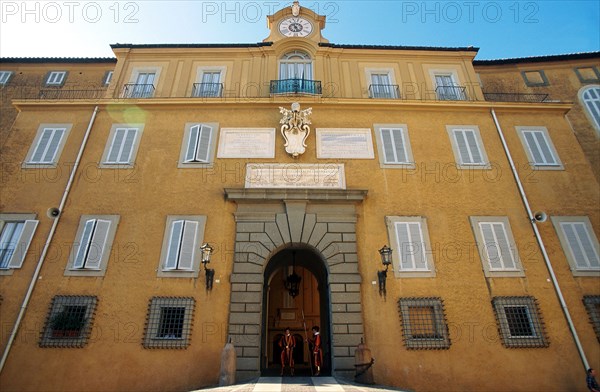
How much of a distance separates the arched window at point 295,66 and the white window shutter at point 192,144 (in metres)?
4.90

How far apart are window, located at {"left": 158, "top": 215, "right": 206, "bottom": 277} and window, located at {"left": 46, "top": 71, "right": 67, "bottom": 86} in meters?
12.8

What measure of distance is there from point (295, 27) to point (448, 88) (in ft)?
26.6

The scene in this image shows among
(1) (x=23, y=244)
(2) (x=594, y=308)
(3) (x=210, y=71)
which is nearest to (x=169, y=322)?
(1) (x=23, y=244)

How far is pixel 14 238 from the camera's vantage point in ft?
43.0

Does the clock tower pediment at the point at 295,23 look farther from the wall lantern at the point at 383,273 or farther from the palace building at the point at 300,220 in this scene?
the wall lantern at the point at 383,273

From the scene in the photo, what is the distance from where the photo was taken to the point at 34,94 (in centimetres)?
2003

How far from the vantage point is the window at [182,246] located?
1258 centimetres

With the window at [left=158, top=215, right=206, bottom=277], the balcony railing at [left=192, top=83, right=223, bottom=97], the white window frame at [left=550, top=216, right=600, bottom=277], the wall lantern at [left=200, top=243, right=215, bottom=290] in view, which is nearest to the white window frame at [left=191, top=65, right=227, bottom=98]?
the balcony railing at [left=192, top=83, right=223, bottom=97]

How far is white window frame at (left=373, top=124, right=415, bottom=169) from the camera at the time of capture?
1483 centimetres

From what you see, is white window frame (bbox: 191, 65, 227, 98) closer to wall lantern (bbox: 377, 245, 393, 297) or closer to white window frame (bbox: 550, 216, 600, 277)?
wall lantern (bbox: 377, 245, 393, 297)

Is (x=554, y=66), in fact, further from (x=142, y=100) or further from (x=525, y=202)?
(x=142, y=100)

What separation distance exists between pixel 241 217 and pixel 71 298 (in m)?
5.94

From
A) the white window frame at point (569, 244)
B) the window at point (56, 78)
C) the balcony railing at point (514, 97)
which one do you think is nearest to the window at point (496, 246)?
the white window frame at point (569, 244)

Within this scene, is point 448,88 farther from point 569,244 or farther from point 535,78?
point 569,244
